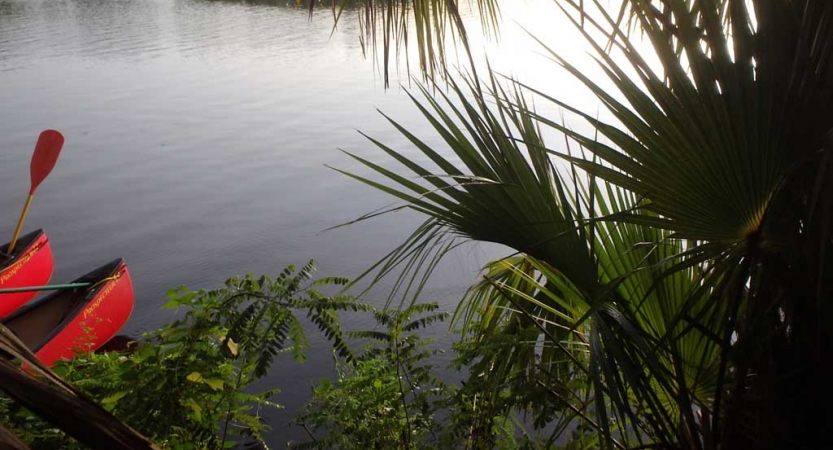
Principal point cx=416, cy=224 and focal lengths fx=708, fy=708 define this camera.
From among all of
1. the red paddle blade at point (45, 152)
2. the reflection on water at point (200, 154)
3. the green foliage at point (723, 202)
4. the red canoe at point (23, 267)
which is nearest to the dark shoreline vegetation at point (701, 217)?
the green foliage at point (723, 202)

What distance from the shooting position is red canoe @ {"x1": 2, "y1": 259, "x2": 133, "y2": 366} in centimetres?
431

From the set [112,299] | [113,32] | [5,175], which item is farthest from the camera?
[113,32]

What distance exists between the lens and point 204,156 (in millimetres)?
8805

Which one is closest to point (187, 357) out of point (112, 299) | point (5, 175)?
point (112, 299)

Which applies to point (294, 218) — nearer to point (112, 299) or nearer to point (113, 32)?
point (112, 299)

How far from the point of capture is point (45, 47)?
1496 cm

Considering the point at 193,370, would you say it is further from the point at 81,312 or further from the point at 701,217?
the point at 81,312

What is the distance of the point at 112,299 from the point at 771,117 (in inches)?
174

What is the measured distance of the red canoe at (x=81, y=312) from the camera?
4309 millimetres

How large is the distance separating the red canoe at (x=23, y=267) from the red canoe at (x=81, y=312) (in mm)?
364

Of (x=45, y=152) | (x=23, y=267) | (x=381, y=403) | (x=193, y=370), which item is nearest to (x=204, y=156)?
(x=23, y=267)

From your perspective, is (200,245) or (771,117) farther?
(200,245)

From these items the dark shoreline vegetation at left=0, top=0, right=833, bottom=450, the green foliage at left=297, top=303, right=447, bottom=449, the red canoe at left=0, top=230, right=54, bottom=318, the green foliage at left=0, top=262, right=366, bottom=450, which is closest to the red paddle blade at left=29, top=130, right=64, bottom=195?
the red canoe at left=0, top=230, right=54, bottom=318

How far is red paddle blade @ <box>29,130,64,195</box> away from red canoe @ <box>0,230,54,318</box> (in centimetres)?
71
